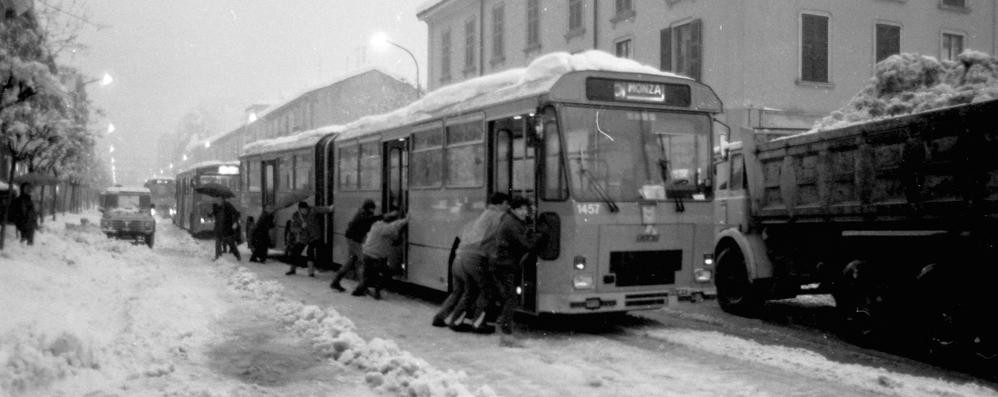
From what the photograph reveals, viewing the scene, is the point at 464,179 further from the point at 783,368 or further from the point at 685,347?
the point at 783,368

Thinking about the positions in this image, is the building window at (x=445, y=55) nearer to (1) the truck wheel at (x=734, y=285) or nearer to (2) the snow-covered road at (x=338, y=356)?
(2) the snow-covered road at (x=338, y=356)

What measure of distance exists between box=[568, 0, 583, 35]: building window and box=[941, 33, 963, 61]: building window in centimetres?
1118

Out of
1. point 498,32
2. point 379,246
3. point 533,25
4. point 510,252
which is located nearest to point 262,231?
point 379,246

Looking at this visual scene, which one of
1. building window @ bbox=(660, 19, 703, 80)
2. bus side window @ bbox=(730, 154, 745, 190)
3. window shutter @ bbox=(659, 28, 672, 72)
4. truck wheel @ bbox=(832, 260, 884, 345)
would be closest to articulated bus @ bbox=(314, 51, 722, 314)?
truck wheel @ bbox=(832, 260, 884, 345)

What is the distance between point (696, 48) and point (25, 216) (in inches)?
699

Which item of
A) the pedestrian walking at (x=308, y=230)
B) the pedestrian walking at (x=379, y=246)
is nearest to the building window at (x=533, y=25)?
the pedestrian walking at (x=308, y=230)

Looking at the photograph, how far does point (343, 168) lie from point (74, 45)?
5582 millimetres

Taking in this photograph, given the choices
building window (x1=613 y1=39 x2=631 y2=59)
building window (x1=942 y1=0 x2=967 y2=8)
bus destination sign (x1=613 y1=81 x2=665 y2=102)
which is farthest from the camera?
building window (x1=613 y1=39 x2=631 y2=59)

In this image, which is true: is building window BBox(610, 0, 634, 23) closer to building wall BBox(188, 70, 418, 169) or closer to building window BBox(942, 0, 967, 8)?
building window BBox(942, 0, 967, 8)

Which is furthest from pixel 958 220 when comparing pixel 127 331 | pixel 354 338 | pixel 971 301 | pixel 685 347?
pixel 127 331

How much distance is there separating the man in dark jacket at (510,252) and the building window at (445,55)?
31.6m

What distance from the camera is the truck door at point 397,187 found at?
47.3 ft

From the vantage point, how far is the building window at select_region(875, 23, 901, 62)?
25.7 metres

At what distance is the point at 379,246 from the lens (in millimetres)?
14039
